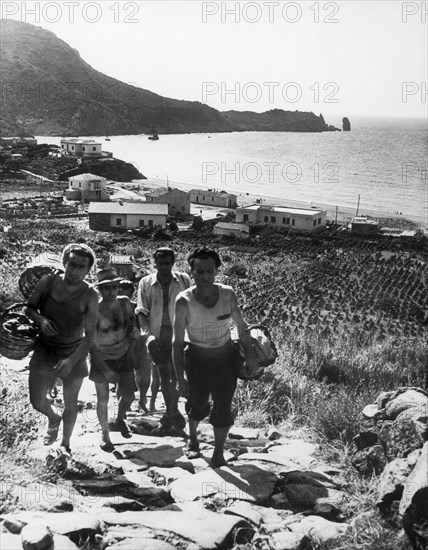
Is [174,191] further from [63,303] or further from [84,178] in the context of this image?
[63,303]

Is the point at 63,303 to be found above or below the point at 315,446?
above

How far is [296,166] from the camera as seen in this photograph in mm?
103188

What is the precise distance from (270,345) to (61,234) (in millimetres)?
38277

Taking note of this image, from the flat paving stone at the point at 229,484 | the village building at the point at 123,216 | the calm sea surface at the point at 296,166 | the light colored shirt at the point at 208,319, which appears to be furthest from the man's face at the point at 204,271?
the calm sea surface at the point at 296,166

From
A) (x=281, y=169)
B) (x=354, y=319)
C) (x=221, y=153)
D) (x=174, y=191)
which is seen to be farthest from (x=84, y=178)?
(x=221, y=153)

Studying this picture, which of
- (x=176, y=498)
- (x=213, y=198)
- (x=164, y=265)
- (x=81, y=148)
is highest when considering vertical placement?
(x=81, y=148)

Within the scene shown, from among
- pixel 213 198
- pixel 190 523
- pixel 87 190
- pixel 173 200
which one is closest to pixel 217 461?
pixel 190 523

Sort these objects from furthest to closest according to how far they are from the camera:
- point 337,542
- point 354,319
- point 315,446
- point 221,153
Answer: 1. point 221,153
2. point 354,319
3. point 315,446
4. point 337,542

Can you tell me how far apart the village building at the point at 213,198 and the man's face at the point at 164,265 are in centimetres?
5533

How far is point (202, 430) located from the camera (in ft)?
16.5

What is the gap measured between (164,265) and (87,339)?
3.11 ft

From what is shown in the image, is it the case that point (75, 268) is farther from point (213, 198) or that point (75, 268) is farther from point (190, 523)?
point (213, 198)

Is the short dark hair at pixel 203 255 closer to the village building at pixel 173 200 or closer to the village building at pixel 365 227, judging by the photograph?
the village building at pixel 365 227

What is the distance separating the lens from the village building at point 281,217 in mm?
50438
